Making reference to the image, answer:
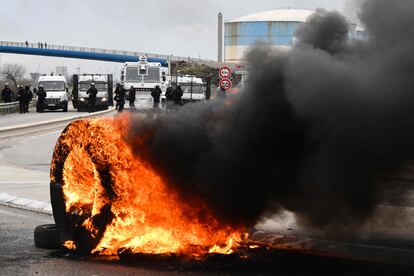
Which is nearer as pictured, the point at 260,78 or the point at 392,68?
the point at 392,68

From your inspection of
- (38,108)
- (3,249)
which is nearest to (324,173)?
(3,249)

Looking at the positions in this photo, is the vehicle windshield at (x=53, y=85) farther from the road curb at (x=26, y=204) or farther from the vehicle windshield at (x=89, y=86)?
the road curb at (x=26, y=204)

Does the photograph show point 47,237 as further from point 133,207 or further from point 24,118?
point 24,118

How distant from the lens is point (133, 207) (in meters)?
6.81

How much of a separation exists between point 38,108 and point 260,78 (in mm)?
36847

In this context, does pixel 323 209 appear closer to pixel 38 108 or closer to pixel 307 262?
pixel 307 262

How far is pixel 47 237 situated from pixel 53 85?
37.2 m

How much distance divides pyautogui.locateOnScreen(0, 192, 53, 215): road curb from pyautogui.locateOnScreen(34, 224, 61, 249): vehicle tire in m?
2.67

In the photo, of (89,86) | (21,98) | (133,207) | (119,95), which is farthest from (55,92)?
(133,207)

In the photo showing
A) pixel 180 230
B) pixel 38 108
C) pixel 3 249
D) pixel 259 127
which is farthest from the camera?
pixel 38 108

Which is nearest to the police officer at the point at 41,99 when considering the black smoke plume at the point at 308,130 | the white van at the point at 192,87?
the white van at the point at 192,87

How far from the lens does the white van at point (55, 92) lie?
42594mm

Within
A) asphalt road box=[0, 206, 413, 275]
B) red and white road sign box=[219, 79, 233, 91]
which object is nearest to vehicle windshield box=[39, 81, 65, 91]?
red and white road sign box=[219, 79, 233, 91]

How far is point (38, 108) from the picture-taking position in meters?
42.0
